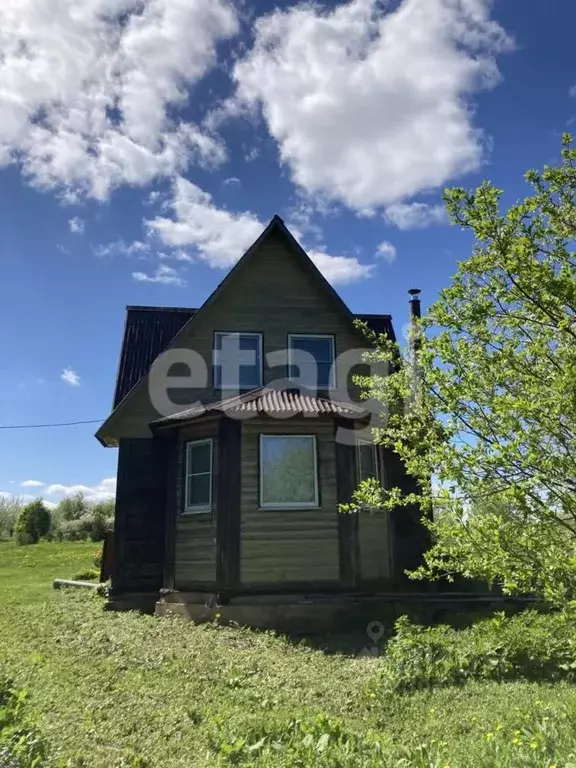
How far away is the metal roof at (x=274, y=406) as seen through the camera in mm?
13016

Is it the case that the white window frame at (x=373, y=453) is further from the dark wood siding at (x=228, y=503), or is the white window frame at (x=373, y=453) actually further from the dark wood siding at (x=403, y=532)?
the dark wood siding at (x=228, y=503)

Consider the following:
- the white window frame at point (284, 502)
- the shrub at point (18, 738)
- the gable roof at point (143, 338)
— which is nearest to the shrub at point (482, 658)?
the shrub at point (18, 738)

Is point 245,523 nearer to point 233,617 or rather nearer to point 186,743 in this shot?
point 233,617

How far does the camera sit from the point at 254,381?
15703 millimetres

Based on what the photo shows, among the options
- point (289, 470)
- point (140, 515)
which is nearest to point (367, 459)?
point (289, 470)

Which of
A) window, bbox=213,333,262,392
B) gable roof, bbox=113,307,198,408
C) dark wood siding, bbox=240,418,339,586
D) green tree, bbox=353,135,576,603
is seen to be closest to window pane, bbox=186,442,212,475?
dark wood siding, bbox=240,418,339,586

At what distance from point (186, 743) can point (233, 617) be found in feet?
21.5

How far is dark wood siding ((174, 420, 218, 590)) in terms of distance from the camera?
13125mm

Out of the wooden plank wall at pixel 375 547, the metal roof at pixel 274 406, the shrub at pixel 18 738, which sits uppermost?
the metal roof at pixel 274 406

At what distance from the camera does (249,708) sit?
267 inches

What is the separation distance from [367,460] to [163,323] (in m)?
7.41

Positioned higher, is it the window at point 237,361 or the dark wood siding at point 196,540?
the window at point 237,361

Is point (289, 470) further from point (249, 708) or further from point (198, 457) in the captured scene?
point (249, 708)

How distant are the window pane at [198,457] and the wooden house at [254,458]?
0.03 m
